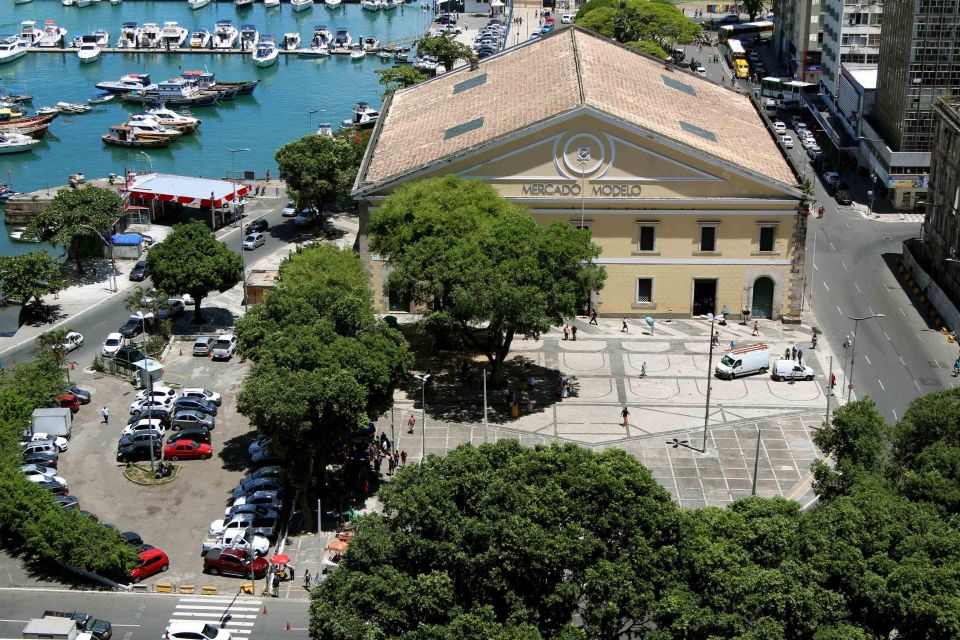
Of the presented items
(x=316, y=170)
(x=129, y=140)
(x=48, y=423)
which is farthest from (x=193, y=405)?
(x=129, y=140)

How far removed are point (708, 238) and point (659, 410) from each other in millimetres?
18758

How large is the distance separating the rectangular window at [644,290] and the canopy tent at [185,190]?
43389mm

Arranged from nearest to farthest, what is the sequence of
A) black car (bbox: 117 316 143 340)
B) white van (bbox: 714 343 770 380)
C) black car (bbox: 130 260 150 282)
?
white van (bbox: 714 343 770 380), black car (bbox: 117 316 143 340), black car (bbox: 130 260 150 282)

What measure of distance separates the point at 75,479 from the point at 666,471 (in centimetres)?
3608

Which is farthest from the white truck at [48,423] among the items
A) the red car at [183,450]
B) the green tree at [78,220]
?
the green tree at [78,220]

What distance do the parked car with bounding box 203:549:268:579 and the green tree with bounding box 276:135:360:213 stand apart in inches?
2223

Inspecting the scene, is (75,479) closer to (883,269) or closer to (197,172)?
(883,269)

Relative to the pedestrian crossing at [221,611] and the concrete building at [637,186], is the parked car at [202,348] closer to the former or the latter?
the concrete building at [637,186]

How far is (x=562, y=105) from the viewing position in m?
101

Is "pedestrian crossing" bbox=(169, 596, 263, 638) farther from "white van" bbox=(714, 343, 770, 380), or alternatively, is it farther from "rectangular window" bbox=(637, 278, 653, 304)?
"rectangular window" bbox=(637, 278, 653, 304)

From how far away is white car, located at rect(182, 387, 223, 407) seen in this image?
9069cm

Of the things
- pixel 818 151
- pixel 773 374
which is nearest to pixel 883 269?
pixel 773 374

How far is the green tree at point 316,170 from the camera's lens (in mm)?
123125

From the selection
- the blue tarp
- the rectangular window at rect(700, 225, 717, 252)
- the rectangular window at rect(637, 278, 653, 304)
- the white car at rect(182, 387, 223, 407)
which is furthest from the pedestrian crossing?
the blue tarp
